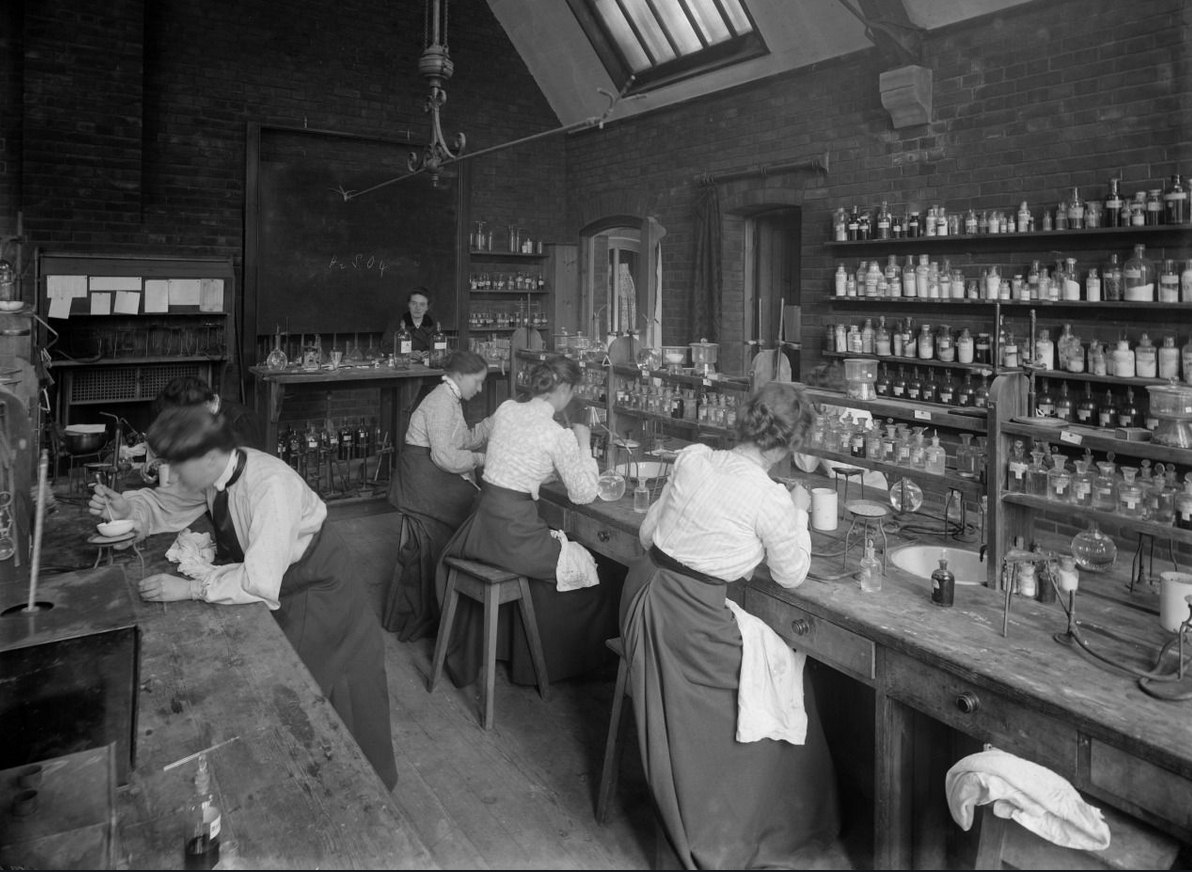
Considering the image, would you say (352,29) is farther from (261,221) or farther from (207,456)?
(207,456)

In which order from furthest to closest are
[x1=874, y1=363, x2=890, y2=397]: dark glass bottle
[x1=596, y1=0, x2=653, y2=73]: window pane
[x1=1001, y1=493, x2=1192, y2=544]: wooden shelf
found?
1. [x1=596, y1=0, x2=653, y2=73]: window pane
2. [x1=874, y1=363, x2=890, y2=397]: dark glass bottle
3. [x1=1001, y1=493, x2=1192, y2=544]: wooden shelf

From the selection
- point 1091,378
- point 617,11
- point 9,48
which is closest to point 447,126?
point 617,11

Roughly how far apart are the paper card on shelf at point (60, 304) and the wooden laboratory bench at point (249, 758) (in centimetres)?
565

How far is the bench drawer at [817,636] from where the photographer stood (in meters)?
2.47

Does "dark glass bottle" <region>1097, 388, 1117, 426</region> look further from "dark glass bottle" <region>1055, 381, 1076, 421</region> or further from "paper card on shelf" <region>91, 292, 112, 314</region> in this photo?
"paper card on shelf" <region>91, 292, 112, 314</region>

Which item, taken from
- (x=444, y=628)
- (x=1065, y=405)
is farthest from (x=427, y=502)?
(x=1065, y=405)

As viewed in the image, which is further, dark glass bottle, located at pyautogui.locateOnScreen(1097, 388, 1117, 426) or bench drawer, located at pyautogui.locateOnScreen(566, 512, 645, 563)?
dark glass bottle, located at pyautogui.locateOnScreen(1097, 388, 1117, 426)

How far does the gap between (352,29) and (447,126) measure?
126 centimetres

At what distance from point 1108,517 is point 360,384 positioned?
6050mm

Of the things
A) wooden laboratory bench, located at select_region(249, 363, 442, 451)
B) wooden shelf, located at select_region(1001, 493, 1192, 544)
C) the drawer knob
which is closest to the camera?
the drawer knob

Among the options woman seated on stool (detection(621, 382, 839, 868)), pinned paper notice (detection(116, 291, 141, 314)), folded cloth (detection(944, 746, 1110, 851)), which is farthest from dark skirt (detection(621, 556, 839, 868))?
pinned paper notice (detection(116, 291, 141, 314))

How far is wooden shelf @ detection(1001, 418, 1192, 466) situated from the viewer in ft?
7.71

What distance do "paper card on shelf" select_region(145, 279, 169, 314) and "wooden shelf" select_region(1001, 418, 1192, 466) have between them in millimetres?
6951

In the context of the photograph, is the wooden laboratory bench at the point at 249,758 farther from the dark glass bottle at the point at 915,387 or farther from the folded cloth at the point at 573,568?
the dark glass bottle at the point at 915,387
